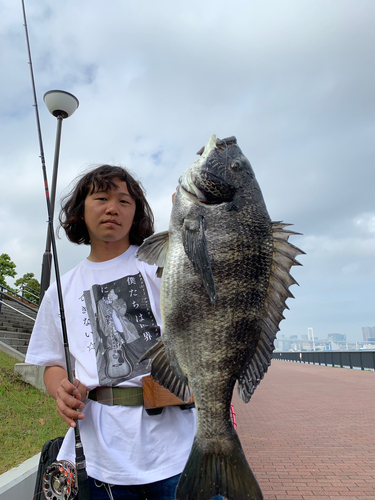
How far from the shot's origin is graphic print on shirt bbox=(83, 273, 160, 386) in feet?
6.33

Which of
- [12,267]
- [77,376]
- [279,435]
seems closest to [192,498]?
[77,376]

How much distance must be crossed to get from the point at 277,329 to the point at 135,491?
41.8 inches

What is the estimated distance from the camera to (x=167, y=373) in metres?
1.69

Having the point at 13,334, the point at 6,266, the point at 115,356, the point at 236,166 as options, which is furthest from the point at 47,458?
the point at 6,266

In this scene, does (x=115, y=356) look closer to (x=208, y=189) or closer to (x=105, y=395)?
(x=105, y=395)

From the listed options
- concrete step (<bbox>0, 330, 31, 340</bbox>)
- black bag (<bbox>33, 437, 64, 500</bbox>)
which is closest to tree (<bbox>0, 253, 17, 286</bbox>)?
concrete step (<bbox>0, 330, 31, 340</bbox>)

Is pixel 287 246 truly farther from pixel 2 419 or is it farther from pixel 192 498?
pixel 2 419

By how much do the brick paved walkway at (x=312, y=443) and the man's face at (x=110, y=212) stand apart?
428cm

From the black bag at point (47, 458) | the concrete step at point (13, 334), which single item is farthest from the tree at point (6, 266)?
the black bag at point (47, 458)

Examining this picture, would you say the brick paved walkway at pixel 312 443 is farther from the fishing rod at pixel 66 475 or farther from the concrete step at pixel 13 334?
the concrete step at pixel 13 334

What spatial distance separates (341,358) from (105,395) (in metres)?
24.5

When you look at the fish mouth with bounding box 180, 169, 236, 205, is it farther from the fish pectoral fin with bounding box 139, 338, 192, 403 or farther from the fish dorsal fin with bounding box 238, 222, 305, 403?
the fish pectoral fin with bounding box 139, 338, 192, 403

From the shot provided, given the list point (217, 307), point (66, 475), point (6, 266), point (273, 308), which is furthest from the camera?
point (6, 266)

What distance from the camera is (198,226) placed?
1.72 m
